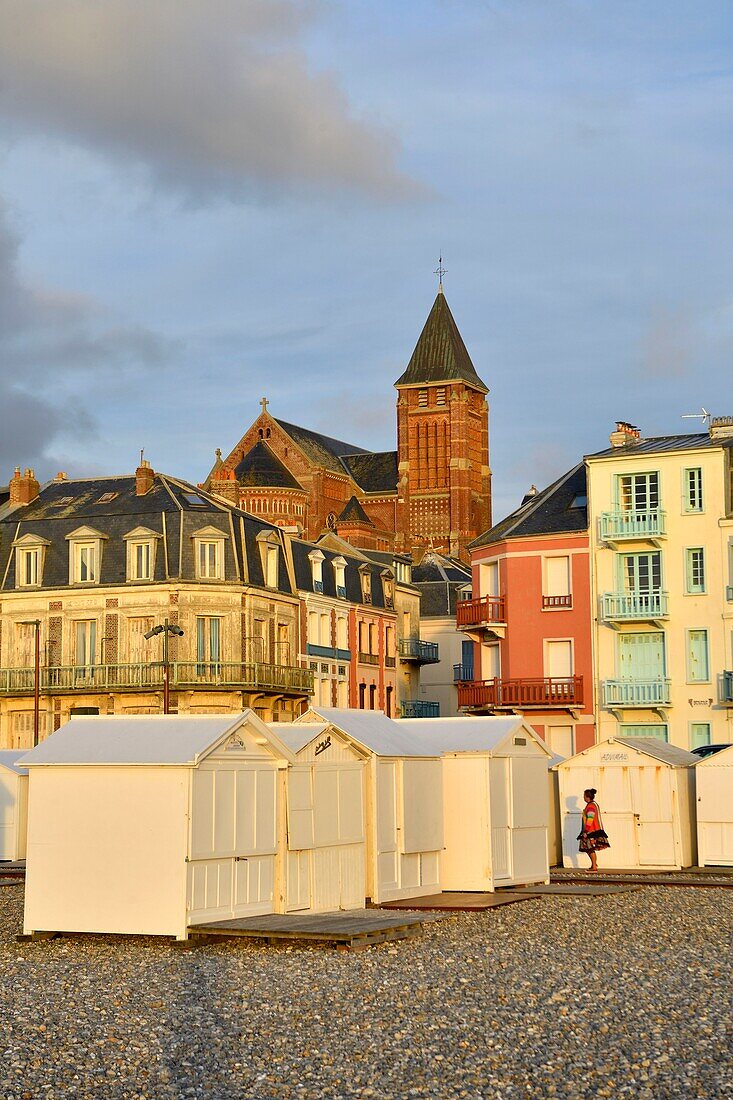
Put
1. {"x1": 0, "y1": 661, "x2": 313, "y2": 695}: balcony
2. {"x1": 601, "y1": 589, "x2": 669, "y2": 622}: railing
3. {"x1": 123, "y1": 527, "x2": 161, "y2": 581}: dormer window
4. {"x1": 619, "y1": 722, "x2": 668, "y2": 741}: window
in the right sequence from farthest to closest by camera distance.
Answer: {"x1": 123, "y1": 527, "x2": 161, "y2": 581}: dormer window
{"x1": 0, "y1": 661, "x2": 313, "y2": 695}: balcony
{"x1": 601, "y1": 589, "x2": 669, "y2": 622}: railing
{"x1": 619, "y1": 722, "x2": 668, "y2": 741}: window

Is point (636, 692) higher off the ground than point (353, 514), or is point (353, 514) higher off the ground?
point (353, 514)

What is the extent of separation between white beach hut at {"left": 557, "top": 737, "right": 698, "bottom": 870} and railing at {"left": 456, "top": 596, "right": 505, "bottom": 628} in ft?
53.8

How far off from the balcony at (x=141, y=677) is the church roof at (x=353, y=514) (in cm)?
6618

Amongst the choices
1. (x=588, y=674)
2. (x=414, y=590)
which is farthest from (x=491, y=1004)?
(x=414, y=590)

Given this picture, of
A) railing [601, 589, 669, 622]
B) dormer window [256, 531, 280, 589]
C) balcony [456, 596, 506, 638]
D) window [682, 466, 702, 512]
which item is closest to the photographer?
railing [601, 589, 669, 622]

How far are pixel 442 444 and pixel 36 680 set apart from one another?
301 ft

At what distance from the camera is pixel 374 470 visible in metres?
147

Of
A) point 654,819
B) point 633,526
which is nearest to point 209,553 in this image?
point 633,526

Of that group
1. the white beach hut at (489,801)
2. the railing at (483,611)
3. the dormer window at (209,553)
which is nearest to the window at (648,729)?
the railing at (483,611)

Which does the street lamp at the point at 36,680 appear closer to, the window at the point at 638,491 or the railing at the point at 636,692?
the railing at the point at 636,692

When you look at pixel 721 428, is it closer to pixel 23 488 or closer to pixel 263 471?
pixel 23 488

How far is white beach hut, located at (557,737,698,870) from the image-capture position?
33625mm

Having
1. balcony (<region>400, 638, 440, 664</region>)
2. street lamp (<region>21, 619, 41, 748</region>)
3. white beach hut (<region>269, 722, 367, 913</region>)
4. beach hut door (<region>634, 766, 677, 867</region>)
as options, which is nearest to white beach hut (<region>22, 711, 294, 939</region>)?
white beach hut (<region>269, 722, 367, 913</region>)

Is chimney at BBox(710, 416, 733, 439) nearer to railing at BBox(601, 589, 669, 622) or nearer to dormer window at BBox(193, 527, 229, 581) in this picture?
railing at BBox(601, 589, 669, 622)
